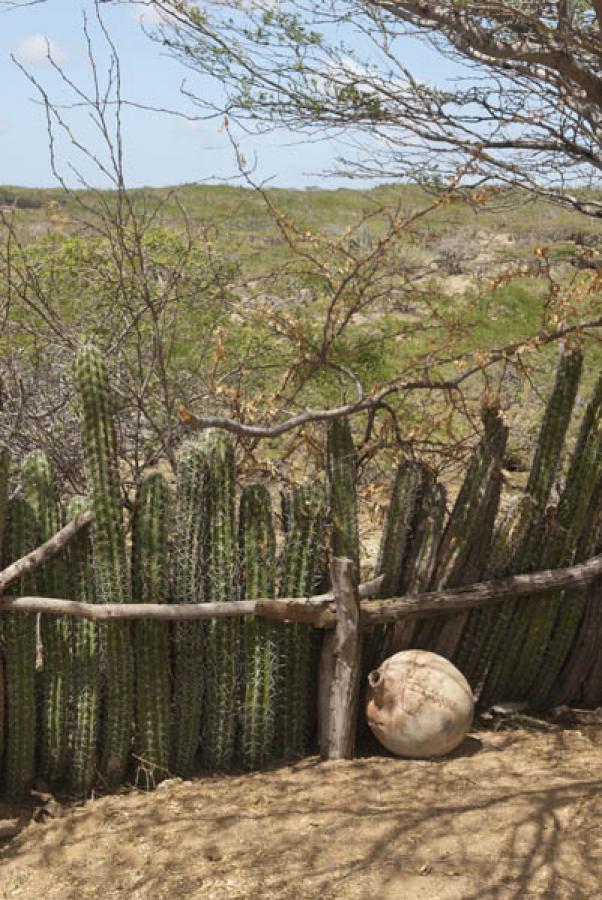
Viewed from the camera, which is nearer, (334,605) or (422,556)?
(334,605)

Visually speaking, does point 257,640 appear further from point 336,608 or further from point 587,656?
point 587,656

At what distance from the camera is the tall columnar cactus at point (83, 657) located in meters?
4.90

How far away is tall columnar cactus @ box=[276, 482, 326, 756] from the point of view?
17.0 ft

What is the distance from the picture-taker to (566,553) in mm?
5566

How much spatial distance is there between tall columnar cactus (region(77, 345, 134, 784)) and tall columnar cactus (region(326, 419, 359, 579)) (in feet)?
3.74

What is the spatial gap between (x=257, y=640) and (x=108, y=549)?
3.06 feet

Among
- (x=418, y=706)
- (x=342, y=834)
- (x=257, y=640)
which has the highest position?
(x=257, y=640)

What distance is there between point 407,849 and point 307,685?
146cm

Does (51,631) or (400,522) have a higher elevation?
(400,522)

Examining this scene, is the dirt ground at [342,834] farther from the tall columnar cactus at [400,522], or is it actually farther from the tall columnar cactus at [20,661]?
the tall columnar cactus at [400,522]

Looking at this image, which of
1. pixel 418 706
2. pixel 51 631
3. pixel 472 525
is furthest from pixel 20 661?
pixel 472 525

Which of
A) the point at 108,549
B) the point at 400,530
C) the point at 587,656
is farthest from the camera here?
the point at 587,656

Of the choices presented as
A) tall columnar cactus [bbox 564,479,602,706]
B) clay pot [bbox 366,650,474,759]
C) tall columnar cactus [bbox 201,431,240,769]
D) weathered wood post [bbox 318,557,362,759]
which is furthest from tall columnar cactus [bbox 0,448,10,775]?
tall columnar cactus [bbox 564,479,602,706]

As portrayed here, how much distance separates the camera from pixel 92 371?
4707 millimetres
